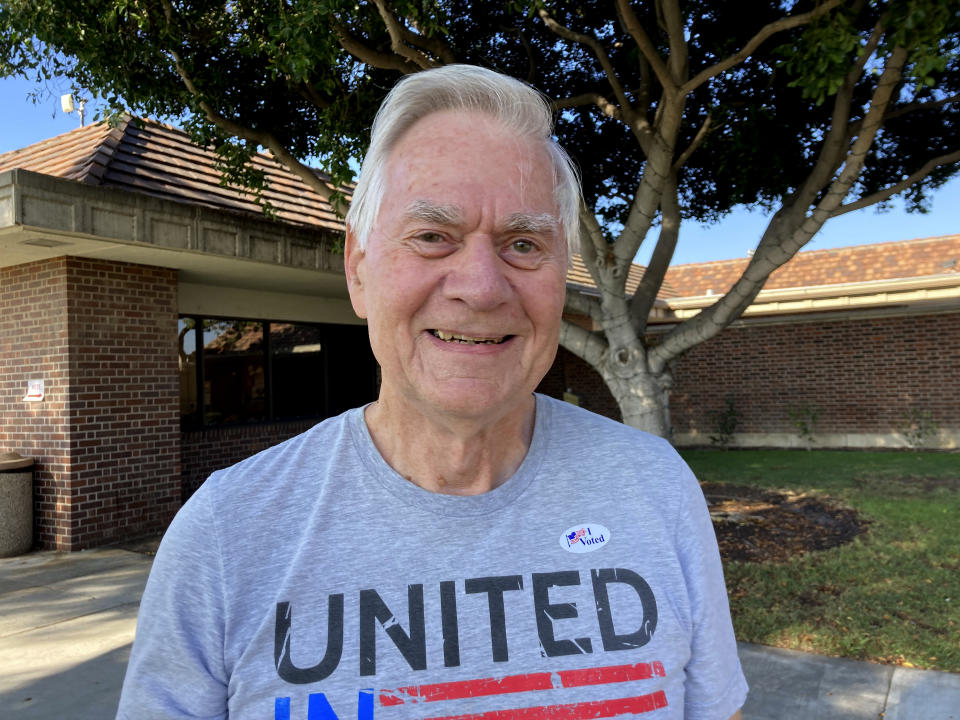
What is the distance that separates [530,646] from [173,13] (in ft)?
20.5

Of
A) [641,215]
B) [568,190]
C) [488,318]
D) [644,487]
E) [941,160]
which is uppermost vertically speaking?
[941,160]

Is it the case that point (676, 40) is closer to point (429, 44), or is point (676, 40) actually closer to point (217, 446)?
point (429, 44)

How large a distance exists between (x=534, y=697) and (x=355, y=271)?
86 cm

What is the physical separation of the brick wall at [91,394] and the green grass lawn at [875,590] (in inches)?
252

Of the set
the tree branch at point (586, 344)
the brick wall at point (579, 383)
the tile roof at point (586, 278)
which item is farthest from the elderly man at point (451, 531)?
the brick wall at point (579, 383)

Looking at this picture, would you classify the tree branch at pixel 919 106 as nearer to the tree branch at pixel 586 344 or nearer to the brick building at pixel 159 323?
the tree branch at pixel 586 344

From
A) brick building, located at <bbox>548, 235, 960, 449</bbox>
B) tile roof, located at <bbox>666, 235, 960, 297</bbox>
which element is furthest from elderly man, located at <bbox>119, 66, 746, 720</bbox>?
tile roof, located at <bbox>666, 235, 960, 297</bbox>

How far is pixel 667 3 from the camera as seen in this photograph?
5426 mm

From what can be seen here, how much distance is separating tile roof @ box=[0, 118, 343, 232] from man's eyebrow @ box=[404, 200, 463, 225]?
21.7ft

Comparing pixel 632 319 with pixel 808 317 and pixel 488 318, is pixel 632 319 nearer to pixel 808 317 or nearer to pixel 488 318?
pixel 488 318

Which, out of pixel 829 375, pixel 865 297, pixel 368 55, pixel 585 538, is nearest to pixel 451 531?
pixel 585 538

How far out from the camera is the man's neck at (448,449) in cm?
135

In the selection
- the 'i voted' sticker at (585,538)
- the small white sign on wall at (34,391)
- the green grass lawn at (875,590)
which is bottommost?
the green grass lawn at (875,590)

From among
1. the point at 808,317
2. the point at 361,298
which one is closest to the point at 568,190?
the point at 361,298
